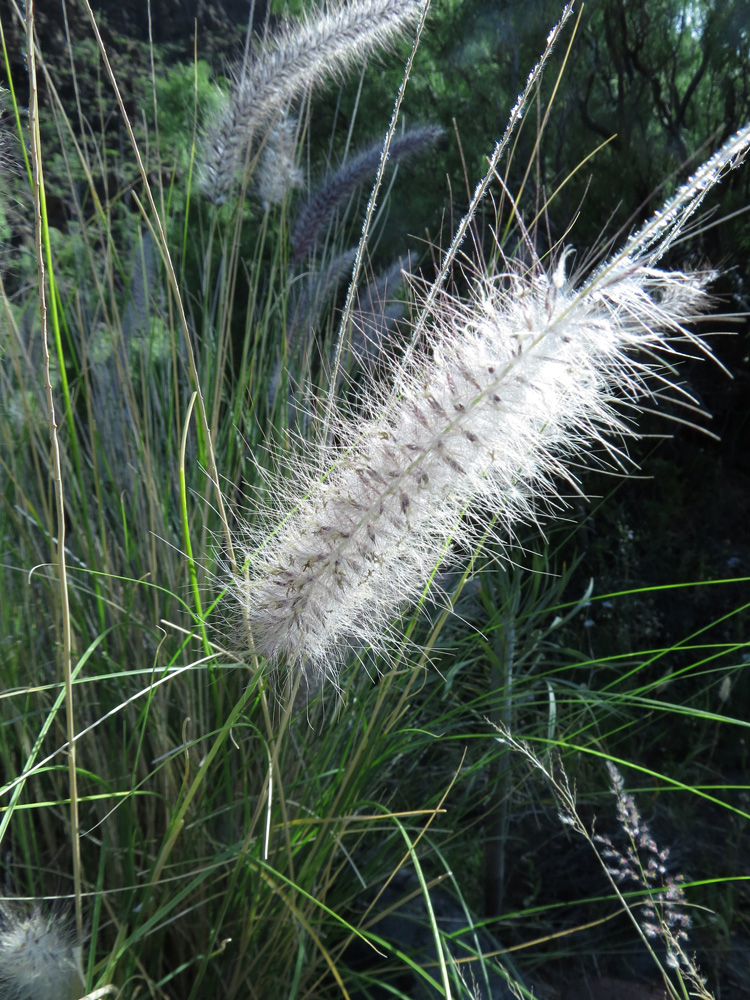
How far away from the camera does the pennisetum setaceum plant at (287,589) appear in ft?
1.82

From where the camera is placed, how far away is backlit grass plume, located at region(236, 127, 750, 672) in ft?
1.65

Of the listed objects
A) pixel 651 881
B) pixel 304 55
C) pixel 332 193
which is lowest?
pixel 651 881

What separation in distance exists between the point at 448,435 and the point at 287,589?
18 centimetres

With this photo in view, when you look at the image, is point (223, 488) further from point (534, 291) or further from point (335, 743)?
point (534, 291)

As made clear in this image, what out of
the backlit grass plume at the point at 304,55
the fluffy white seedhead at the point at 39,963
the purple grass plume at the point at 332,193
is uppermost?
the backlit grass plume at the point at 304,55

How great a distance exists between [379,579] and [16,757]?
690 millimetres

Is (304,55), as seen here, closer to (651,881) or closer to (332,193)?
(332,193)

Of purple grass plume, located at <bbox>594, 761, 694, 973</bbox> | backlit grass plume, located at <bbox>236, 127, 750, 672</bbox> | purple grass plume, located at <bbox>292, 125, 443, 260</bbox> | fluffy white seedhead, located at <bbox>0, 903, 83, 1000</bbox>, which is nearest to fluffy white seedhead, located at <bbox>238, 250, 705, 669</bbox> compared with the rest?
backlit grass plume, located at <bbox>236, 127, 750, 672</bbox>

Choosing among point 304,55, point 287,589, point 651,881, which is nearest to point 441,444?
point 287,589

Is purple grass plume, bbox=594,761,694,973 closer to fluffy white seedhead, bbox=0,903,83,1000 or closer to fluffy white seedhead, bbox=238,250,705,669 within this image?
fluffy white seedhead, bbox=238,250,705,669

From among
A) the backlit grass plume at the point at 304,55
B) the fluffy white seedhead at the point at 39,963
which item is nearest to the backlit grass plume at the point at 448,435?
the fluffy white seedhead at the point at 39,963

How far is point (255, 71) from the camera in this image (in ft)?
3.47

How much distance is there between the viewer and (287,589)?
1.95ft

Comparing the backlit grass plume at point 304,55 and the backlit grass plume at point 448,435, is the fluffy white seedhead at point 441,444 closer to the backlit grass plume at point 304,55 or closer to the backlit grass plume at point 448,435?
the backlit grass plume at point 448,435
